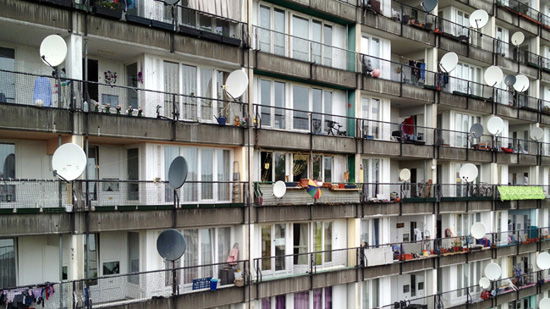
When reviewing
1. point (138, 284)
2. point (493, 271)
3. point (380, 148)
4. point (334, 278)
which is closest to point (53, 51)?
point (138, 284)

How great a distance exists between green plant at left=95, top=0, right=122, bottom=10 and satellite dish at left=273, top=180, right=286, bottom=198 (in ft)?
32.4

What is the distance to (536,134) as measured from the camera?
40.6 meters

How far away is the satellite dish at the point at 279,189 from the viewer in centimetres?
2252

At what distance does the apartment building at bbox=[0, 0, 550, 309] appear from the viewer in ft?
57.3

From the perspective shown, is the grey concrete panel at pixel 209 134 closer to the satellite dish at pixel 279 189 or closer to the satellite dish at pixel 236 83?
the satellite dish at pixel 236 83

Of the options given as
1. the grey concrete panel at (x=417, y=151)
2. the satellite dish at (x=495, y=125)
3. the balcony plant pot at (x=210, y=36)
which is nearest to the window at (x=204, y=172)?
the balcony plant pot at (x=210, y=36)

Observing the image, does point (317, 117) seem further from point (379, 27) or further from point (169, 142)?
point (169, 142)

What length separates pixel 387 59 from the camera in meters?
29.8

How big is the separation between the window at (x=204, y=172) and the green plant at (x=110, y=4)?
5.74 meters

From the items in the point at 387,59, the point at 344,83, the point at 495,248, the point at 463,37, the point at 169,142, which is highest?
the point at 463,37

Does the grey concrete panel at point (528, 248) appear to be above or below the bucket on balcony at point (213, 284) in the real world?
below

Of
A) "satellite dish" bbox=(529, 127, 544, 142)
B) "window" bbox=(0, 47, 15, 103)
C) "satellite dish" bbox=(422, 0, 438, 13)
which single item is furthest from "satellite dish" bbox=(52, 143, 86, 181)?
"satellite dish" bbox=(529, 127, 544, 142)

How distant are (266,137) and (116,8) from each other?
8.41 meters

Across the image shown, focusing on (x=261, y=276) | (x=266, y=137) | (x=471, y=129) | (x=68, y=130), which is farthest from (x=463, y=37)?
(x=68, y=130)
